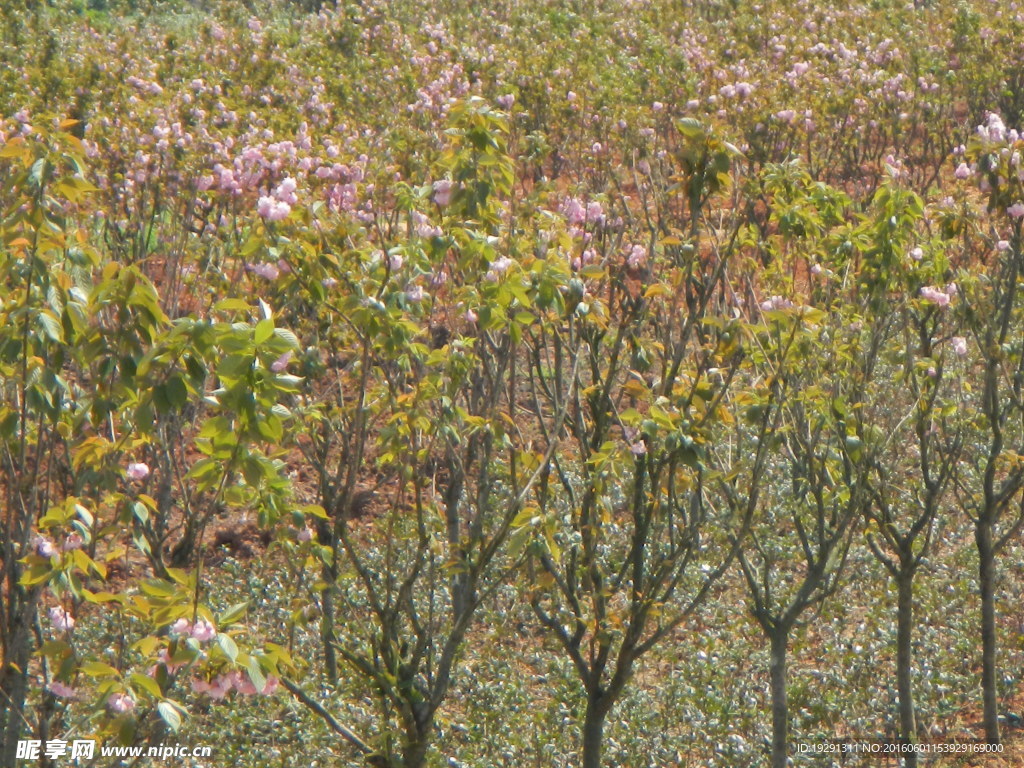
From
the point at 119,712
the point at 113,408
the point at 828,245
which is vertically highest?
the point at 828,245

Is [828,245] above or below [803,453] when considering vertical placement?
above

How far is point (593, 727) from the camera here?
4.61 metres

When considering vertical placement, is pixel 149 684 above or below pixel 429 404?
below

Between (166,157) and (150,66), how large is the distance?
3826mm

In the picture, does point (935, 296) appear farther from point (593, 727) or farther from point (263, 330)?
point (263, 330)

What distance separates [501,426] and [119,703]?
1.57 metres

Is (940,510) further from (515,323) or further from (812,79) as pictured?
(515,323)

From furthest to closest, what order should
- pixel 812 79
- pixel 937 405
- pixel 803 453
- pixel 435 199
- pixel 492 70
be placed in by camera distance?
pixel 492 70 < pixel 812 79 < pixel 937 405 < pixel 803 453 < pixel 435 199

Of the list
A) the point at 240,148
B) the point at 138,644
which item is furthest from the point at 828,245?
the point at 240,148

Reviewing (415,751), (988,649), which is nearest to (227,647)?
(415,751)

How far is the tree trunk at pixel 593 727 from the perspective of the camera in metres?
4.53

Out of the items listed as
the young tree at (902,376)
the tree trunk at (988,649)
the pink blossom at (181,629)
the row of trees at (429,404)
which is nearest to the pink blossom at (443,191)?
the row of trees at (429,404)

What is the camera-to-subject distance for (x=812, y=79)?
36.1ft

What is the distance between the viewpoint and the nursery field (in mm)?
3127
